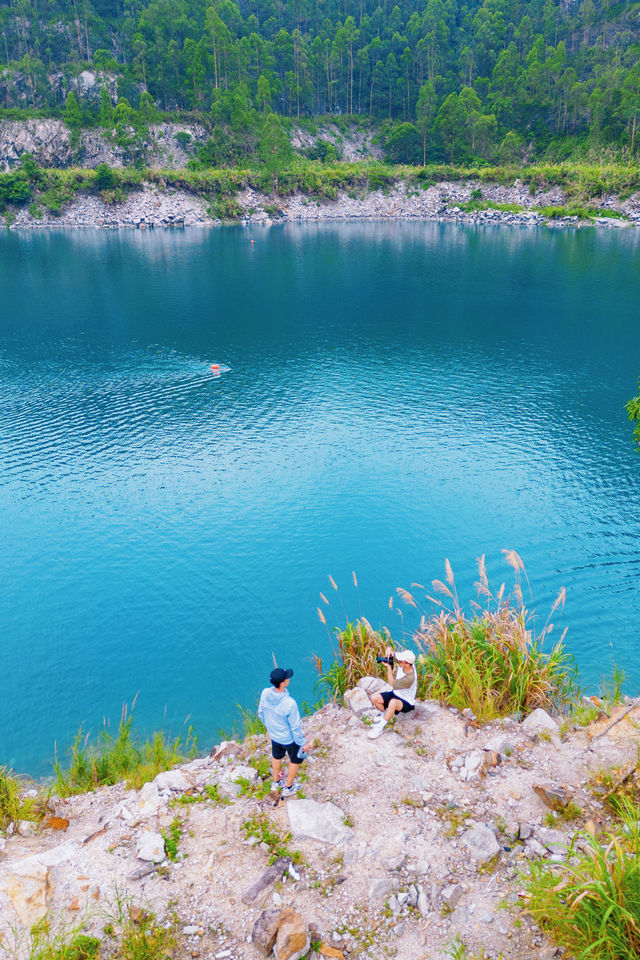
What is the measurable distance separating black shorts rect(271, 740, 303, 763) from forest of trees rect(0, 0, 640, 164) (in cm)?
13441

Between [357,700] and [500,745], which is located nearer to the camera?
[500,745]

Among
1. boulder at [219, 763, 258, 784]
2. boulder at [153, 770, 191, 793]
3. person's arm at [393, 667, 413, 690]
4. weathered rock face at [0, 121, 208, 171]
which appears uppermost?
weathered rock face at [0, 121, 208, 171]

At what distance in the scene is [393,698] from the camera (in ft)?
34.9

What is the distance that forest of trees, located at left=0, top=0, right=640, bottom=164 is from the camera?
415 feet

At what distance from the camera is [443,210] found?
393 feet

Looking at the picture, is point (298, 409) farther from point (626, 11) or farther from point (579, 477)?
point (626, 11)

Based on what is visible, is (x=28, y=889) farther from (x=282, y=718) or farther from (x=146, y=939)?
(x=282, y=718)

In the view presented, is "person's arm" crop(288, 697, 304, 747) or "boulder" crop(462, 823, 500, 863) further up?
"person's arm" crop(288, 697, 304, 747)

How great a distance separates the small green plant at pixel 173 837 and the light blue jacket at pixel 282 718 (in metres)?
1.77

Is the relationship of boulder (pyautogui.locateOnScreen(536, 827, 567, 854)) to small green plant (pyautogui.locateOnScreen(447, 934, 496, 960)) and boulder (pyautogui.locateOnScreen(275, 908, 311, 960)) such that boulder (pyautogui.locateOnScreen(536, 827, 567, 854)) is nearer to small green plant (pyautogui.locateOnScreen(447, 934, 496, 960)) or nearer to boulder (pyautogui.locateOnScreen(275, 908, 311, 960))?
small green plant (pyautogui.locateOnScreen(447, 934, 496, 960))

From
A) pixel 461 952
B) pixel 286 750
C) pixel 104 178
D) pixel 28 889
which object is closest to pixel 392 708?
pixel 286 750

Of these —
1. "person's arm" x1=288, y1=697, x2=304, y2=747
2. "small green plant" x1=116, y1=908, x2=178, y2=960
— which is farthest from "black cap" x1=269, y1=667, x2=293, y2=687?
"small green plant" x1=116, y1=908, x2=178, y2=960

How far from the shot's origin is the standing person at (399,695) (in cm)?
1048

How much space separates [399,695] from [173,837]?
419 cm
